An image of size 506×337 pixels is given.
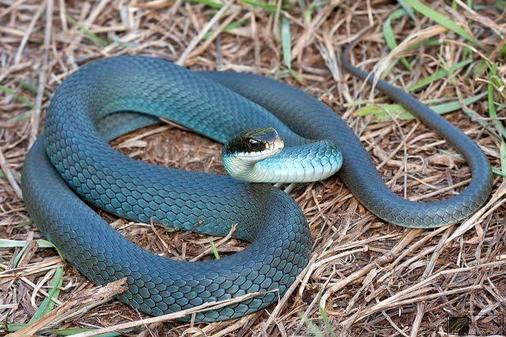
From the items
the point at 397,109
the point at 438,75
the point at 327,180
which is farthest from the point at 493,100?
the point at 327,180

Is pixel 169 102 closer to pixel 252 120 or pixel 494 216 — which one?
pixel 252 120

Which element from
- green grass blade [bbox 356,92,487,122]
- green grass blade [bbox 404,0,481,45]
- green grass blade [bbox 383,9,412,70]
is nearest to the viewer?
green grass blade [bbox 356,92,487,122]

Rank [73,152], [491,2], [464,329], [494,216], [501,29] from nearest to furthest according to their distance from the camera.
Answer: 1. [464,329]
2. [494,216]
3. [73,152]
4. [501,29]
5. [491,2]

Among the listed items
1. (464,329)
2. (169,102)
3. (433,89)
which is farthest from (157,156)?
(464,329)

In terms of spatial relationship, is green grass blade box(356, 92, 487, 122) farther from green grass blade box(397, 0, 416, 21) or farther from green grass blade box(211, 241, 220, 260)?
green grass blade box(211, 241, 220, 260)

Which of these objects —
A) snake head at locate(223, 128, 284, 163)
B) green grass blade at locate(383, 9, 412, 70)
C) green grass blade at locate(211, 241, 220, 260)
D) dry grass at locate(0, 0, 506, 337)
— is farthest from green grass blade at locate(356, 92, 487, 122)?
green grass blade at locate(211, 241, 220, 260)

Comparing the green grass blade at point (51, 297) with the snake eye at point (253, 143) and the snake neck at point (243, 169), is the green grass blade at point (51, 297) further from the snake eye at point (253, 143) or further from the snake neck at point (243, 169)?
the snake eye at point (253, 143)

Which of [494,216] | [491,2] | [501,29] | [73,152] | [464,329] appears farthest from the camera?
[491,2]
